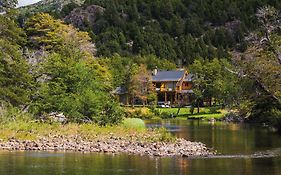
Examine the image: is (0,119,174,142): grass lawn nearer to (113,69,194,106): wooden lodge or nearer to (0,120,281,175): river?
(0,120,281,175): river

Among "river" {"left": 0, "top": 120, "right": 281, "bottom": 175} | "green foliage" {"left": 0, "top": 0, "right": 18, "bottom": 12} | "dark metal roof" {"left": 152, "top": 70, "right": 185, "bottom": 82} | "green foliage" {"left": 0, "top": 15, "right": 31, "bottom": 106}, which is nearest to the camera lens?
"river" {"left": 0, "top": 120, "right": 281, "bottom": 175}

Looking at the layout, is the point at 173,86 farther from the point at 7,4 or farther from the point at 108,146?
the point at 108,146

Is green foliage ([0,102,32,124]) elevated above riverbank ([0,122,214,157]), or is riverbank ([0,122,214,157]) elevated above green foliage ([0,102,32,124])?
green foliage ([0,102,32,124])

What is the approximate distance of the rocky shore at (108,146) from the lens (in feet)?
90.2

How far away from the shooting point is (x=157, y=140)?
31734 millimetres

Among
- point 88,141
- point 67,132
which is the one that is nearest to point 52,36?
point 67,132

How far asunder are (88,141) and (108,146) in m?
2.25

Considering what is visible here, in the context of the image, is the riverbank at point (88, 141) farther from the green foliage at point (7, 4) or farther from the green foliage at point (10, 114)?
the green foliage at point (7, 4)

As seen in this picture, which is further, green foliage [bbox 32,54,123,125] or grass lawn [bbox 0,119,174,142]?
green foliage [bbox 32,54,123,125]

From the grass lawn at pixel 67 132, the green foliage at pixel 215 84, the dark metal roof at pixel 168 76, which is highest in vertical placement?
the dark metal roof at pixel 168 76

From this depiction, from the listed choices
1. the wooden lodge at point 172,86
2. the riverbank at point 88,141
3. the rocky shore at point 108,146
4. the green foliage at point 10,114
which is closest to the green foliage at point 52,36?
the green foliage at point 10,114

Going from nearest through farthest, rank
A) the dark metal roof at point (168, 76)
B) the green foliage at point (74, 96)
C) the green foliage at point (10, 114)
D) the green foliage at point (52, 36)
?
the green foliage at point (10, 114)
the green foliage at point (74, 96)
the green foliage at point (52, 36)
the dark metal roof at point (168, 76)

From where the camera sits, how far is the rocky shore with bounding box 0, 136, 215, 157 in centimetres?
2750

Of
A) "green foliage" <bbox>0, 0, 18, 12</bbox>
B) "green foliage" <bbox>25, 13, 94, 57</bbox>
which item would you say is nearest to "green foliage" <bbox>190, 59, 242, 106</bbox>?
"green foliage" <bbox>25, 13, 94, 57</bbox>
